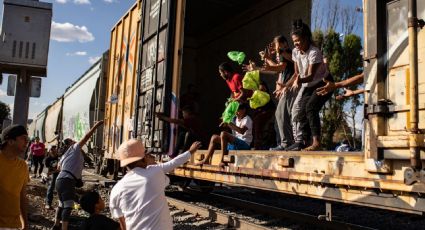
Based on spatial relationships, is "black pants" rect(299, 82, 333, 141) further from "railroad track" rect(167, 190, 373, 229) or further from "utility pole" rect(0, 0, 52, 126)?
"utility pole" rect(0, 0, 52, 126)

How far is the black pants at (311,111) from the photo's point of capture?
15.2ft

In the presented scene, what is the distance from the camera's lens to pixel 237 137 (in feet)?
19.8

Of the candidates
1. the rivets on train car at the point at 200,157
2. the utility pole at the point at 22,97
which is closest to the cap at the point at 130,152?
the rivets on train car at the point at 200,157

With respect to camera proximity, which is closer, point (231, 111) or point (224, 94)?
point (231, 111)

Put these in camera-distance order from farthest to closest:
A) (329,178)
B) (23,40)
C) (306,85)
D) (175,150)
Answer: (23,40), (175,150), (306,85), (329,178)

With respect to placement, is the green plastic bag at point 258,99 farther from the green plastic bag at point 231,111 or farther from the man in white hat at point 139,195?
the man in white hat at point 139,195

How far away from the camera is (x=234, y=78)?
6.93m

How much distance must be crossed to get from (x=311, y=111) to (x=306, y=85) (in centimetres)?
34

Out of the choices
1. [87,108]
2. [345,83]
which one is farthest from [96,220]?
[87,108]

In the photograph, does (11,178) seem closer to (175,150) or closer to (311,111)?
(311,111)

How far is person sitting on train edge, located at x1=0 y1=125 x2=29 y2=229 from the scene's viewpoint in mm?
3143

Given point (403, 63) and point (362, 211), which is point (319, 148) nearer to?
point (403, 63)

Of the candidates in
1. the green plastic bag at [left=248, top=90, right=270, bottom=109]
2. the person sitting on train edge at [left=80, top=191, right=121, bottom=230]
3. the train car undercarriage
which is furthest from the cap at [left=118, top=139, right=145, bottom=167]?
the green plastic bag at [left=248, top=90, right=270, bottom=109]

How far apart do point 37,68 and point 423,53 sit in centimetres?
751
